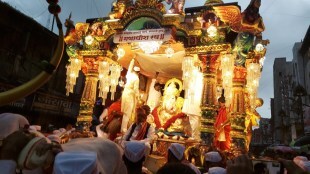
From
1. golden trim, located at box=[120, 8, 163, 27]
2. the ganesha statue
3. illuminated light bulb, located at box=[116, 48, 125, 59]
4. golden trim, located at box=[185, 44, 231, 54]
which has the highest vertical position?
golden trim, located at box=[120, 8, 163, 27]

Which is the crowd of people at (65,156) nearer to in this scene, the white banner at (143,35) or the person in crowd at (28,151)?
the person in crowd at (28,151)

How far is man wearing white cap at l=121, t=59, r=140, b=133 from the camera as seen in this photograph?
10336 millimetres

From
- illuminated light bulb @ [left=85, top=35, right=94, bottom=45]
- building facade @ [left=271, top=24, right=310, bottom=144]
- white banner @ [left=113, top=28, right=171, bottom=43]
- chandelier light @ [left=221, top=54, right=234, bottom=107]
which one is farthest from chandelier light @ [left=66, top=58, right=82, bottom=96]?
building facade @ [left=271, top=24, right=310, bottom=144]

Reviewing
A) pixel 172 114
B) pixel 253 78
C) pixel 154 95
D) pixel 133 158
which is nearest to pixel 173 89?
pixel 172 114

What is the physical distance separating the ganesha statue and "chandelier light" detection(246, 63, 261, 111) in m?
2.48

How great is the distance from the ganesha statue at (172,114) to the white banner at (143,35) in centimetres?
238

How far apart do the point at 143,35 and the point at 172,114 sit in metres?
3.05

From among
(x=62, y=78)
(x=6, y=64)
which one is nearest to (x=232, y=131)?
(x=6, y=64)

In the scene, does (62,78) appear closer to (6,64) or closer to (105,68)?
(6,64)

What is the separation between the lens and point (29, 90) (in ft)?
8.29

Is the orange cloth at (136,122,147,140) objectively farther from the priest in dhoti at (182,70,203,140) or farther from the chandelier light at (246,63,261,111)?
the chandelier light at (246,63,261,111)

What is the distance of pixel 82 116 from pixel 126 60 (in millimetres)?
3111

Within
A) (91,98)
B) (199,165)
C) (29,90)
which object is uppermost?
(91,98)

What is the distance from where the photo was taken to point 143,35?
31.0 feet
